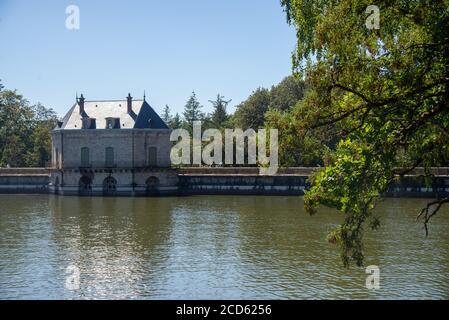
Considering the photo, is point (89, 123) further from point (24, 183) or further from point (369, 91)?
point (369, 91)

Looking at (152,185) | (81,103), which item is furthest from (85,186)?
(81,103)

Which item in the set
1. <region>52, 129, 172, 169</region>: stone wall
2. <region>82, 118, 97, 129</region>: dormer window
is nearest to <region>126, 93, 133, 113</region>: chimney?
<region>52, 129, 172, 169</region>: stone wall

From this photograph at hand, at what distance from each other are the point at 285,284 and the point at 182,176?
3777 centimetres

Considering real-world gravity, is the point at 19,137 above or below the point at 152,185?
above

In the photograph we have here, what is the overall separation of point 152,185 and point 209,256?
3241cm

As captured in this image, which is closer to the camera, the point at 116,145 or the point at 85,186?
the point at 116,145

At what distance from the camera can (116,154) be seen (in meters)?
52.2

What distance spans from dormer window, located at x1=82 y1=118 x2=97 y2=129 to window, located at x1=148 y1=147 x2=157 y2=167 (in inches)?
231

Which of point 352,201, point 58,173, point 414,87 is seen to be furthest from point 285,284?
point 58,173

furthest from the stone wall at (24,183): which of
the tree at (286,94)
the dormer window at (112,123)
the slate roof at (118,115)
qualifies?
the tree at (286,94)

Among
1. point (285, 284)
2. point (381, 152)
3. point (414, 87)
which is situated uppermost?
point (414, 87)

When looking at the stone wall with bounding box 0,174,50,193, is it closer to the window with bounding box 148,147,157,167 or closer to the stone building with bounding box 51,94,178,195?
the stone building with bounding box 51,94,178,195

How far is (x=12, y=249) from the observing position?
22.1 m
